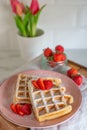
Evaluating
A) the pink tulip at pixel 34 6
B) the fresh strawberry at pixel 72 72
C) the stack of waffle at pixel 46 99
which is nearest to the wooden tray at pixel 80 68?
the fresh strawberry at pixel 72 72

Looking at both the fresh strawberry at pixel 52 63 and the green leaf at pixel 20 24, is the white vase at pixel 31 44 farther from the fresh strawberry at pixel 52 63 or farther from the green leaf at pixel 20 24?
the fresh strawberry at pixel 52 63

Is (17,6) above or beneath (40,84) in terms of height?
above

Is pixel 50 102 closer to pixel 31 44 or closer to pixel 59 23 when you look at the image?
pixel 31 44

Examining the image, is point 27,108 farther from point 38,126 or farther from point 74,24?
point 74,24

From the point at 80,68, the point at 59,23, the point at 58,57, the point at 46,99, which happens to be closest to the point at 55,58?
the point at 58,57

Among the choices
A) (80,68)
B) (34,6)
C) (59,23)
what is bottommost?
(80,68)

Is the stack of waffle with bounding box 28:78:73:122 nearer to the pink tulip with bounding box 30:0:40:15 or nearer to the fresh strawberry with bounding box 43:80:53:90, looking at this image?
the fresh strawberry with bounding box 43:80:53:90

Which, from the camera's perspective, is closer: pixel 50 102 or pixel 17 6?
pixel 50 102

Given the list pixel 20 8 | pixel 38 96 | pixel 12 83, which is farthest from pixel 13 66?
pixel 38 96
